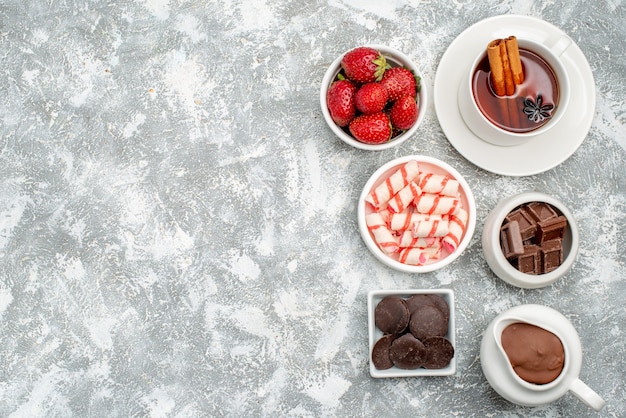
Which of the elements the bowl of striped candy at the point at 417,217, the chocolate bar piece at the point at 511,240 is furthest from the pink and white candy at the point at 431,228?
the chocolate bar piece at the point at 511,240

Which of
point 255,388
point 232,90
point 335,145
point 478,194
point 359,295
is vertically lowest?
point 255,388

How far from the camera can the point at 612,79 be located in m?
1.32

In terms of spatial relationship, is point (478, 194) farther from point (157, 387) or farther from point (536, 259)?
point (157, 387)

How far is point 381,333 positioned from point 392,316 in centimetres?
6

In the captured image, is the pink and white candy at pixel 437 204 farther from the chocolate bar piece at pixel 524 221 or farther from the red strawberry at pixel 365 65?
the red strawberry at pixel 365 65

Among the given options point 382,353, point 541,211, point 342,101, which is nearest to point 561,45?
point 541,211

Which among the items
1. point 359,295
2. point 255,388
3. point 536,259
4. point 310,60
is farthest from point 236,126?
point 536,259

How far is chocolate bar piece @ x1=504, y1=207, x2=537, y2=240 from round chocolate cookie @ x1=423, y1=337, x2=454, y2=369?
0.78 feet

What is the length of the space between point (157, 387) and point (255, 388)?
0.19m

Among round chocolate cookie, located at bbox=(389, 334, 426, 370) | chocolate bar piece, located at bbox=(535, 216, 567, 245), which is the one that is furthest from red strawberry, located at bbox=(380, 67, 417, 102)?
round chocolate cookie, located at bbox=(389, 334, 426, 370)

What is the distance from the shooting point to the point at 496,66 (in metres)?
1.17

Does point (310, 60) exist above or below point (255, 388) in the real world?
above

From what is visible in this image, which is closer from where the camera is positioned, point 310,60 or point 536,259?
point 536,259

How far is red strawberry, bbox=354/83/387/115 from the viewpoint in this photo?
116 centimetres
